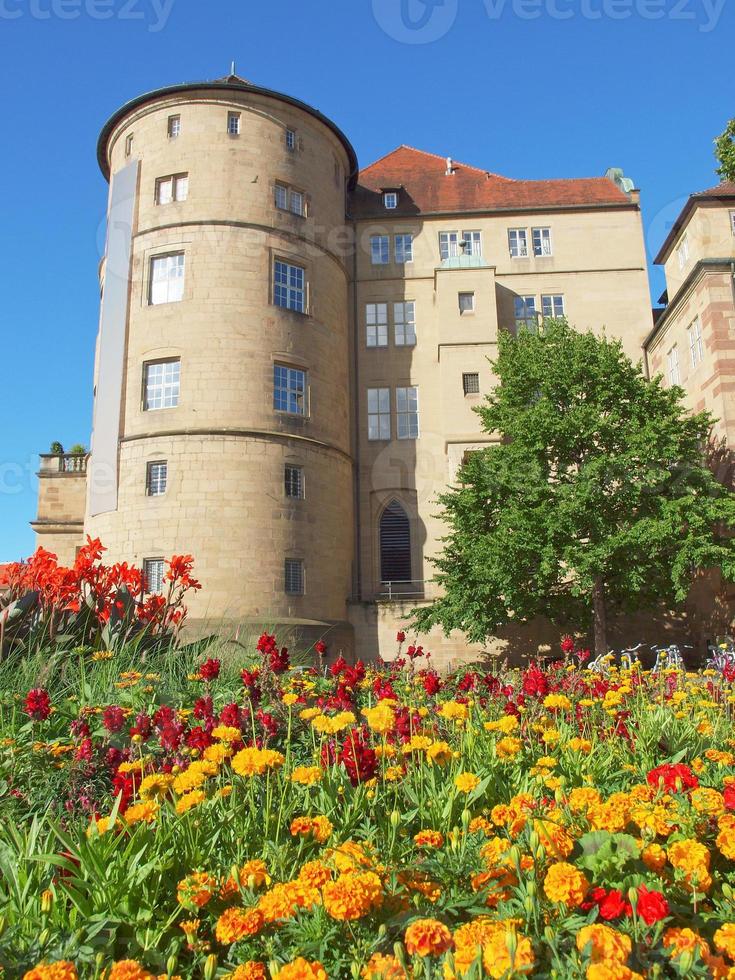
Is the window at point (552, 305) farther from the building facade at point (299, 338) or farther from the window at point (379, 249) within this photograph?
the window at point (379, 249)

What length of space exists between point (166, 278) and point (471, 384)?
12518mm

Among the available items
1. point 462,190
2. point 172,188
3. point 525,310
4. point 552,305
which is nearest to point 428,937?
point 172,188

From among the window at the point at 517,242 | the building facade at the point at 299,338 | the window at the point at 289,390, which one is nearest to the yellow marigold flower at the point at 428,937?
the building facade at the point at 299,338

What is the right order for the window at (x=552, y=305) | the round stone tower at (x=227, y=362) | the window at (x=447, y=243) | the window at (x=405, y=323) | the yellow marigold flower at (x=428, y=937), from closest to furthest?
the yellow marigold flower at (x=428, y=937), the round stone tower at (x=227, y=362), the window at (x=405, y=323), the window at (x=552, y=305), the window at (x=447, y=243)

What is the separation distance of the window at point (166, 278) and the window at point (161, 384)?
2401 millimetres

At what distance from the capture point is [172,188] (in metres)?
28.8

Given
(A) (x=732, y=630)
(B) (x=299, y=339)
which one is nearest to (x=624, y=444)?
(A) (x=732, y=630)

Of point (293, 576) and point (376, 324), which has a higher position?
point (376, 324)

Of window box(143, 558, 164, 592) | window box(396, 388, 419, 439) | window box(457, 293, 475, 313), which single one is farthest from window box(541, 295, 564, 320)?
window box(143, 558, 164, 592)

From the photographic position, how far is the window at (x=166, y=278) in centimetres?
2773

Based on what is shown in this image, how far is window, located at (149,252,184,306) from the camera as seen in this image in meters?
27.7

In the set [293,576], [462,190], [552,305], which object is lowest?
[293,576]

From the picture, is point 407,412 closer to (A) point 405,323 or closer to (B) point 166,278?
(A) point 405,323

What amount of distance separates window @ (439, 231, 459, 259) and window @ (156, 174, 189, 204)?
11654 mm
